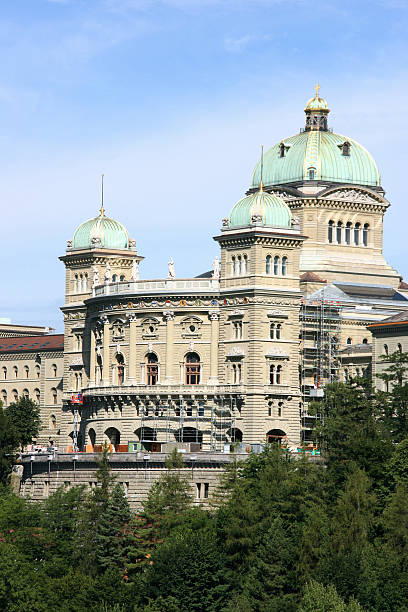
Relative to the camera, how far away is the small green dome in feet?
612

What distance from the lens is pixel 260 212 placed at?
186625 mm

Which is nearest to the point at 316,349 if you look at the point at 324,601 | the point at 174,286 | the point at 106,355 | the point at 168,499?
the point at 174,286

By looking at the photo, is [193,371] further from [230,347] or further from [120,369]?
[120,369]

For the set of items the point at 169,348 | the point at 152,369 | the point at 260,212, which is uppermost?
the point at 260,212

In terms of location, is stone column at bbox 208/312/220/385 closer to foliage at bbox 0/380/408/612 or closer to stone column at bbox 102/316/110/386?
stone column at bbox 102/316/110/386

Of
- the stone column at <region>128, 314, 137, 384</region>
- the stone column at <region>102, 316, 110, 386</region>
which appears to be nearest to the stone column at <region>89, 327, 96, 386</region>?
the stone column at <region>102, 316, 110, 386</region>

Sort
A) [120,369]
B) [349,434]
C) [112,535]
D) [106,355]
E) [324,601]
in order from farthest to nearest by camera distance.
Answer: [106,355] < [120,369] < [349,434] < [112,535] < [324,601]

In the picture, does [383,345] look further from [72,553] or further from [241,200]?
[72,553]

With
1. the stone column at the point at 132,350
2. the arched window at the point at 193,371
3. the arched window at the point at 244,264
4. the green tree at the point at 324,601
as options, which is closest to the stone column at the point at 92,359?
the stone column at the point at 132,350

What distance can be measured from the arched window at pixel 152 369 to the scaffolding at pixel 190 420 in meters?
2.30

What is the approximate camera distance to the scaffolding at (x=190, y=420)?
7210 inches

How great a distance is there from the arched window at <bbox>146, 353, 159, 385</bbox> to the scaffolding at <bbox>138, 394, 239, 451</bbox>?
2.30 m

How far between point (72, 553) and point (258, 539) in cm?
1641

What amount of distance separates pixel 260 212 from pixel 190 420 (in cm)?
2055
